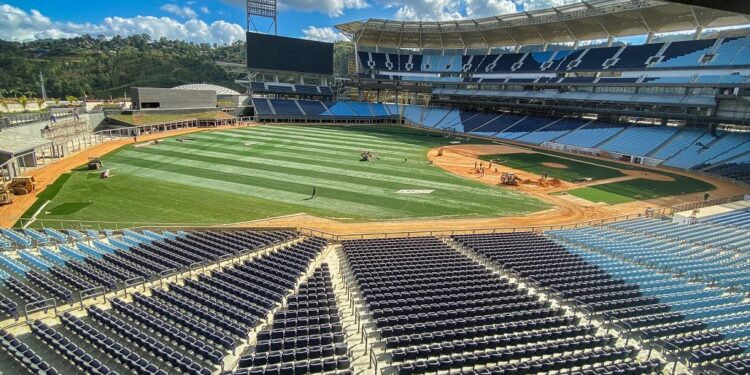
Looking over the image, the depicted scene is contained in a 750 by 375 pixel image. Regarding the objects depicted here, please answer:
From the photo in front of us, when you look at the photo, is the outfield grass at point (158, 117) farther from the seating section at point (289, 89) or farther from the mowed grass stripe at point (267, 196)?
the mowed grass stripe at point (267, 196)

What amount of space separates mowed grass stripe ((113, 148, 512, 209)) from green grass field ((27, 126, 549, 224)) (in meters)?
0.11

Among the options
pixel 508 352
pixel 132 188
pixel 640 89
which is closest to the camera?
pixel 508 352

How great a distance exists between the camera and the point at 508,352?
505 inches

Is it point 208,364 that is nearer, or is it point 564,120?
point 208,364

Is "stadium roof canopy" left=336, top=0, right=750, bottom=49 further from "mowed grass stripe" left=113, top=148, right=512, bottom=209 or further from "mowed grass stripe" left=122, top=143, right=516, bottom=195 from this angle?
"mowed grass stripe" left=113, top=148, right=512, bottom=209

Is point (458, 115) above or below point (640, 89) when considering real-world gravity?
below

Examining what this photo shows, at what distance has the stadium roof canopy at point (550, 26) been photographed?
61.4 m

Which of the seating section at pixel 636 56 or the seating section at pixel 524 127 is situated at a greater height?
the seating section at pixel 636 56

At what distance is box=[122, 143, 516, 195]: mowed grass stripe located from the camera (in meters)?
43.4

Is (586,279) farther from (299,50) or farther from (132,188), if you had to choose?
(299,50)

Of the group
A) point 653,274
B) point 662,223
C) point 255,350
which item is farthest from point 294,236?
point 662,223

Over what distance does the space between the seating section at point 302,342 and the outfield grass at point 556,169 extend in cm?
4157

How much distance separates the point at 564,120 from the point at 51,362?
266 feet

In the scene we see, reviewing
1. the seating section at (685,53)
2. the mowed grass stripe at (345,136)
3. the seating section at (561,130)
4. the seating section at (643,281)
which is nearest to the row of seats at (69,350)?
the seating section at (643,281)
